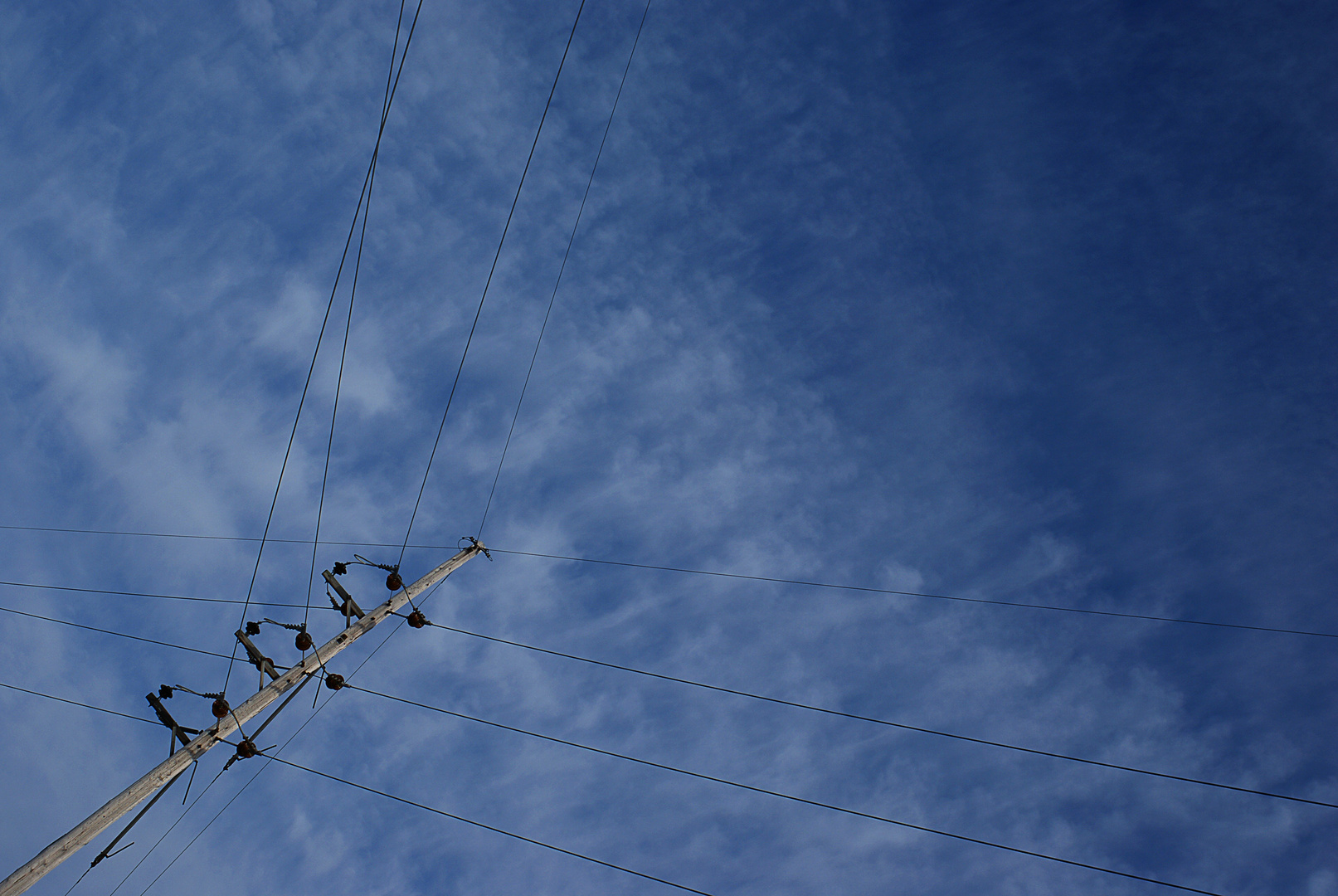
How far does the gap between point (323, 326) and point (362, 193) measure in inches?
86.5

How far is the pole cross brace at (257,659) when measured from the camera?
428 inches

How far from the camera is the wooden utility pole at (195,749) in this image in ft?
25.8

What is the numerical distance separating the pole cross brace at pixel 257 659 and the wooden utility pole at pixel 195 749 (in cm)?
4

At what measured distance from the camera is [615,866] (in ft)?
39.9

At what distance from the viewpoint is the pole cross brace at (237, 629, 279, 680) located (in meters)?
10.9

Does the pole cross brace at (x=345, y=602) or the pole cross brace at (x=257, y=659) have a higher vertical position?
the pole cross brace at (x=345, y=602)

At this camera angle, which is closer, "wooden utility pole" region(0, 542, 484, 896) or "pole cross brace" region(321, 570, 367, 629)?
"wooden utility pole" region(0, 542, 484, 896)

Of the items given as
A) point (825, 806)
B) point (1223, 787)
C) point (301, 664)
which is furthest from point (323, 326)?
point (1223, 787)

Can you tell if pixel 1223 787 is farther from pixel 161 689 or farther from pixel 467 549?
pixel 161 689

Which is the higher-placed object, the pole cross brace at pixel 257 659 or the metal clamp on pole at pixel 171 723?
the pole cross brace at pixel 257 659

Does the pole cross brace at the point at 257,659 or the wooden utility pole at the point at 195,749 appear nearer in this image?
the wooden utility pole at the point at 195,749

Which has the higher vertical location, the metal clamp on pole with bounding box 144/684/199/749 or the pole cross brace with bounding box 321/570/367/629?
the pole cross brace with bounding box 321/570/367/629

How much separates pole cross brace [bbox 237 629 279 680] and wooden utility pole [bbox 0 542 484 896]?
4 cm

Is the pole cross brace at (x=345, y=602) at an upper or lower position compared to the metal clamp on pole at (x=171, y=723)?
upper
